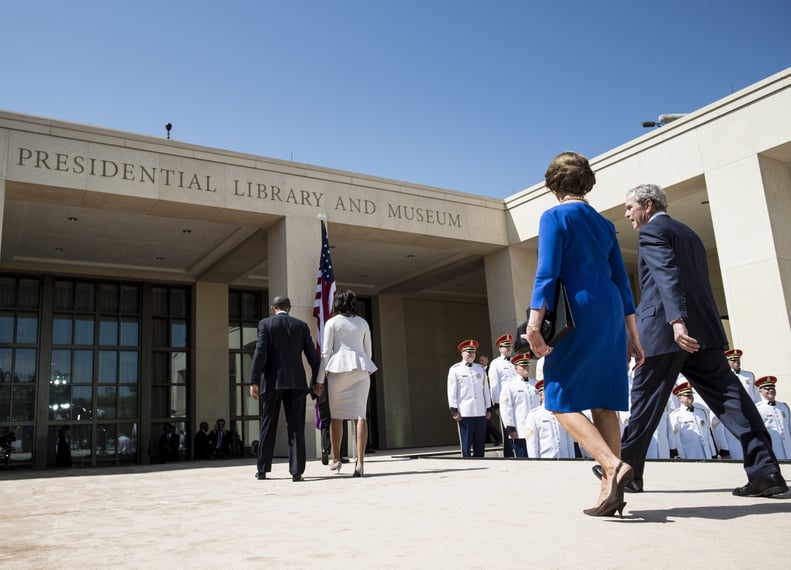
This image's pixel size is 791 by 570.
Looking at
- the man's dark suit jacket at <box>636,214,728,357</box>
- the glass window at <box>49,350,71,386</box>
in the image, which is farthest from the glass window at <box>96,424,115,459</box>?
the man's dark suit jacket at <box>636,214,728,357</box>

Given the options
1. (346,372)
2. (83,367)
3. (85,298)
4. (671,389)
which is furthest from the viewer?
(85,298)

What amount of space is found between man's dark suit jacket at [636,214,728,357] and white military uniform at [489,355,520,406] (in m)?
7.46

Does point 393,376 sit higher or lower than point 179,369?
lower

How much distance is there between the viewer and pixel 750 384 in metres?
9.18

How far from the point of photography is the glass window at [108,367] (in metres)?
16.6

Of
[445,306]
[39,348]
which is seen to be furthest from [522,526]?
[445,306]

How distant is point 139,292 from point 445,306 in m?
9.83

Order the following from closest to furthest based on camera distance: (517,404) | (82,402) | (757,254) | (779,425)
Result: (779,425) < (517,404) < (757,254) < (82,402)

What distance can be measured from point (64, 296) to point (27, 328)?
1.12 meters

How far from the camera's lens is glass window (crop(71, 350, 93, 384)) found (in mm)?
16312

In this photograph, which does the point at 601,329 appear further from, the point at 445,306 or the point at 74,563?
the point at 445,306

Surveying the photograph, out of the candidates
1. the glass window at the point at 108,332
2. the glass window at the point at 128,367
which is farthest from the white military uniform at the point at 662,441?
the glass window at the point at 108,332

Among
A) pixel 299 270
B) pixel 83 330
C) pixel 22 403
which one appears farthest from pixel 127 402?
pixel 299 270

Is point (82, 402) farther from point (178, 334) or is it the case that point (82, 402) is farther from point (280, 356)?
point (280, 356)
